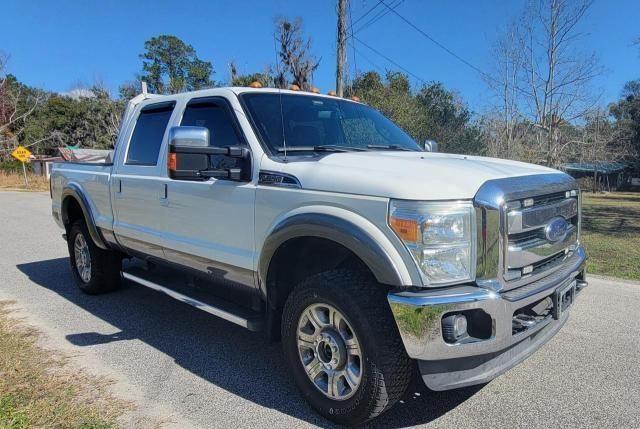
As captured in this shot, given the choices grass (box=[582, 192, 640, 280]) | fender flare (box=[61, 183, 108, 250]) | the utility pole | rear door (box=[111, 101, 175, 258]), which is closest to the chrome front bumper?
rear door (box=[111, 101, 175, 258])

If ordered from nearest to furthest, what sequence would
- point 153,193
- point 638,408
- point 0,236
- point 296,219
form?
point 296,219 < point 638,408 < point 153,193 < point 0,236

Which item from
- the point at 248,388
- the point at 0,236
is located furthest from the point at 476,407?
the point at 0,236

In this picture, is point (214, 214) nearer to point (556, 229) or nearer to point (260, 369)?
point (260, 369)

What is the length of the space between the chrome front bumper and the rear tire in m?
4.17

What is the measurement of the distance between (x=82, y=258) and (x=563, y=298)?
523cm

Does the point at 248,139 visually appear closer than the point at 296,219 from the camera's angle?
No

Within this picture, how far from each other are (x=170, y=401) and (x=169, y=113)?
96.7 inches

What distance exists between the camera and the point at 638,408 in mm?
3238

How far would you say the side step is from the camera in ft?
11.6

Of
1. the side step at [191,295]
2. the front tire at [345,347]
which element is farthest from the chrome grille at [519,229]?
the side step at [191,295]

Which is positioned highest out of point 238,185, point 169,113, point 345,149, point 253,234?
point 169,113

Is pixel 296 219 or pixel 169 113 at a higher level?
pixel 169 113

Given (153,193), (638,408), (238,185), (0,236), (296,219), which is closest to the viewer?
(296,219)

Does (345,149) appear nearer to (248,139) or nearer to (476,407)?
(248,139)
